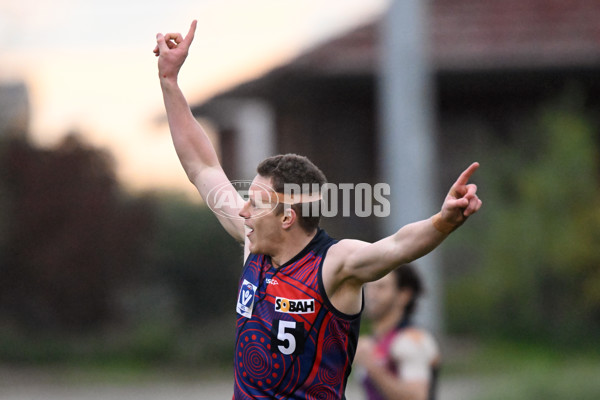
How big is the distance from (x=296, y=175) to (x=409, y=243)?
2.41 ft

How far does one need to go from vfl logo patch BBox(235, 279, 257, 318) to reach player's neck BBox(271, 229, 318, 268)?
0.15 m

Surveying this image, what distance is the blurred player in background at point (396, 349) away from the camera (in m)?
6.02

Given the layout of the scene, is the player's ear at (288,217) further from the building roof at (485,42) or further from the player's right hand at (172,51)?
the building roof at (485,42)

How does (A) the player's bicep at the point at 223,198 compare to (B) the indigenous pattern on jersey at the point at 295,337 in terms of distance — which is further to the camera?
(A) the player's bicep at the point at 223,198

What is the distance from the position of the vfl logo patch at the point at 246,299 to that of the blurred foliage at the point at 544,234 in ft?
35.3

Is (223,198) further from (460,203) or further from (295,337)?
(460,203)

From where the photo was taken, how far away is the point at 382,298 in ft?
21.0


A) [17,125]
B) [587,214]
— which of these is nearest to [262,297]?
[587,214]

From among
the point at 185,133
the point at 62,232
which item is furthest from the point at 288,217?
the point at 62,232

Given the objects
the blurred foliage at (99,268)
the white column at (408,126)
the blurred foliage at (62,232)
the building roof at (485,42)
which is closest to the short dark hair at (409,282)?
the white column at (408,126)

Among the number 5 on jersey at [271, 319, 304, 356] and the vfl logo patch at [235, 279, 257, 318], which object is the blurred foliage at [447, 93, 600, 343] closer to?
the vfl logo patch at [235, 279, 257, 318]

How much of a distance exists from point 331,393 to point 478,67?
13.3 meters

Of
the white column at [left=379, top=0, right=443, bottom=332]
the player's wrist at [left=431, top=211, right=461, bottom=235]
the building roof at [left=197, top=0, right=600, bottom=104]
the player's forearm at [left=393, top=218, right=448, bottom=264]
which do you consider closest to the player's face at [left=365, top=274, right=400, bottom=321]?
the player's forearm at [left=393, top=218, right=448, bottom=264]

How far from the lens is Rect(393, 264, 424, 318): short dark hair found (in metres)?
6.51
